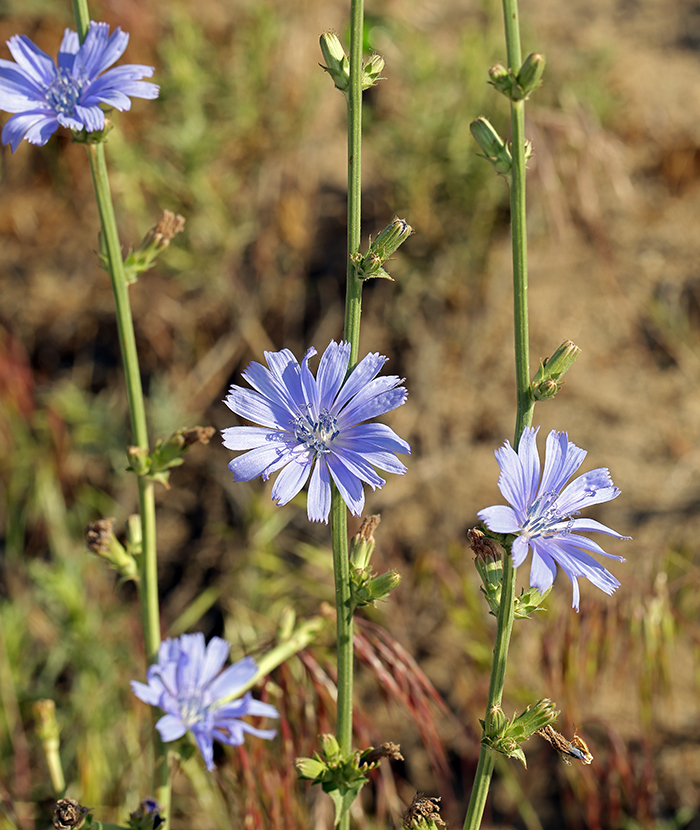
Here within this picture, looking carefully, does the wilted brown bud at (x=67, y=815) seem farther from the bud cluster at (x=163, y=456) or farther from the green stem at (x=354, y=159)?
the green stem at (x=354, y=159)

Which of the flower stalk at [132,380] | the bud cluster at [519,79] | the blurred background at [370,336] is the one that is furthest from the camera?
the blurred background at [370,336]

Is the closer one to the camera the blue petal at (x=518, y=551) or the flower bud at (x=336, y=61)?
the blue petal at (x=518, y=551)

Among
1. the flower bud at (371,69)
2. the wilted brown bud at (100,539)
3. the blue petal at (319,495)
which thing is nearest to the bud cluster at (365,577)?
the blue petal at (319,495)

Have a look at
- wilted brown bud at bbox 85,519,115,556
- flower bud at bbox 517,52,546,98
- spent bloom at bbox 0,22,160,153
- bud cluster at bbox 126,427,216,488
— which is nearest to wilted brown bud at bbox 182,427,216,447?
bud cluster at bbox 126,427,216,488

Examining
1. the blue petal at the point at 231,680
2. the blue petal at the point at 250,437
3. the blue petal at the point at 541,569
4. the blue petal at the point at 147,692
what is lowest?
the blue petal at the point at 147,692

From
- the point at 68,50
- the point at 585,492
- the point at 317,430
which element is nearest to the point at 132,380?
the point at 317,430

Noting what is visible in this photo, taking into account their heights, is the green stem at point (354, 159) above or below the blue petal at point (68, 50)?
below

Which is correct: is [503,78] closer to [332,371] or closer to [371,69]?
[371,69]

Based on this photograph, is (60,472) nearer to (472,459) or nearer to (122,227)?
(122,227)
